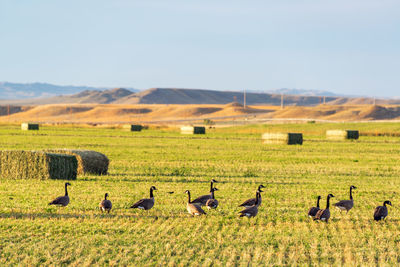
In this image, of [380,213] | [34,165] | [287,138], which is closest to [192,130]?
[287,138]

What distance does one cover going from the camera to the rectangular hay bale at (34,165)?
83.7ft

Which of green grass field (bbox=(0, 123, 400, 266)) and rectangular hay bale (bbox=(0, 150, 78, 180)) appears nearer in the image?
green grass field (bbox=(0, 123, 400, 266))

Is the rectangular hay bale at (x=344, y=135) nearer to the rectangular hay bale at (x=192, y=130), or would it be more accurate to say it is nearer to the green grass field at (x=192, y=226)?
the rectangular hay bale at (x=192, y=130)

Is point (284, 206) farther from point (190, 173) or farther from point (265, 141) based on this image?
point (265, 141)

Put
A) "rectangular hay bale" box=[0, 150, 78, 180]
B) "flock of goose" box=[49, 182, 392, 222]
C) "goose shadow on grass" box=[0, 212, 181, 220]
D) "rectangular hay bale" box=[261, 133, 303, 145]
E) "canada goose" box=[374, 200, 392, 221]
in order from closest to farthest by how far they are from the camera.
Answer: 1. "flock of goose" box=[49, 182, 392, 222]
2. "canada goose" box=[374, 200, 392, 221]
3. "goose shadow on grass" box=[0, 212, 181, 220]
4. "rectangular hay bale" box=[0, 150, 78, 180]
5. "rectangular hay bale" box=[261, 133, 303, 145]

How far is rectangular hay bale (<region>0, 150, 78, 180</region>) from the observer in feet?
83.7

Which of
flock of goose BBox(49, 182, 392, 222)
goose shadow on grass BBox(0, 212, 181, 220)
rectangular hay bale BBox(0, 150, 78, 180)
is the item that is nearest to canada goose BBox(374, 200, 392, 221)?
flock of goose BBox(49, 182, 392, 222)

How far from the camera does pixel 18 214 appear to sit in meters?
16.8

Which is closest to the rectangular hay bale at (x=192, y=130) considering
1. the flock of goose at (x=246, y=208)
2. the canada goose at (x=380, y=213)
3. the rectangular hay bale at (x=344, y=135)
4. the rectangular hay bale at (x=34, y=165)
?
the rectangular hay bale at (x=344, y=135)

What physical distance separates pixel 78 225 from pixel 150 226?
1.80 m

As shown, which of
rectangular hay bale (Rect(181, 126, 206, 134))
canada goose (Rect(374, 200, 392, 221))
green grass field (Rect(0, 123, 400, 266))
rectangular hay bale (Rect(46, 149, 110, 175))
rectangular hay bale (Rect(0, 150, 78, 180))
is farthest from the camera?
rectangular hay bale (Rect(181, 126, 206, 134))

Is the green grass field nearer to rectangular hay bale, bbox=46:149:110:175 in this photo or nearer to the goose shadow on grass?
the goose shadow on grass

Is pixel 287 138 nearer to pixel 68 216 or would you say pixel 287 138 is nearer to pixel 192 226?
pixel 68 216

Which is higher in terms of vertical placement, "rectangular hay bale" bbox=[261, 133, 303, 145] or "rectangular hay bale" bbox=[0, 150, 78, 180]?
"rectangular hay bale" bbox=[0, 150, 78, 180]
